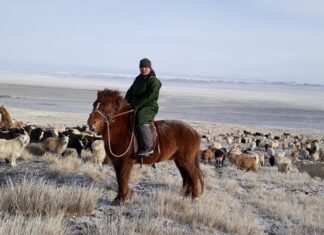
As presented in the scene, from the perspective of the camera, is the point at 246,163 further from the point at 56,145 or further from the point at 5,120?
the point at 5,120

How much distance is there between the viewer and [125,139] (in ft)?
27.7

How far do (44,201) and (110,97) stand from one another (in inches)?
95.2

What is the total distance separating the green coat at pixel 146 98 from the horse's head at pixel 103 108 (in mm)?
330

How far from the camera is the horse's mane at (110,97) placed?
836cm

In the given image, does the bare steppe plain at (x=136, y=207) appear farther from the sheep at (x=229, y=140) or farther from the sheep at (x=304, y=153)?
the sheep at (x=229, y=140)

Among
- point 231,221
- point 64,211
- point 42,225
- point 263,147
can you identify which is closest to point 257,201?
point 231,221

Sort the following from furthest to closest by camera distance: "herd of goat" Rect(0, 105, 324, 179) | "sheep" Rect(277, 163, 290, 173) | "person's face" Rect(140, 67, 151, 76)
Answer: "sheep" Rect(277, 163, 290, 173) → "herd of goat" Rect(0, 105, 324, 179) → "person's face" Rect(140, 67, 151, 76)

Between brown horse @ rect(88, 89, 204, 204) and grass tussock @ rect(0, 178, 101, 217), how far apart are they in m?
1.01

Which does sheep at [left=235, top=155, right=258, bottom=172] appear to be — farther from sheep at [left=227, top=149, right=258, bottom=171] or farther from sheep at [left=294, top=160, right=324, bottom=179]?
sheep at [left=294, top=160, right=324, bottom=179]

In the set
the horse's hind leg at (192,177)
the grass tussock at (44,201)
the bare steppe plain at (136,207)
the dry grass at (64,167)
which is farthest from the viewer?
the dry grass at (64,167)

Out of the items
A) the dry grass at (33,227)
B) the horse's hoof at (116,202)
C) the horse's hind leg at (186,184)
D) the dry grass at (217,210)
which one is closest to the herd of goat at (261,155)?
the dry grass at (217,210)

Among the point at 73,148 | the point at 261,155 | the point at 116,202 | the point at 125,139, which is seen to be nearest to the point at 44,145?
the point at 73,148

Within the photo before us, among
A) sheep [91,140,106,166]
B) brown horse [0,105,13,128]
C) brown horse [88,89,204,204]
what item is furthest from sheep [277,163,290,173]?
brown horse [0,105,13,128]

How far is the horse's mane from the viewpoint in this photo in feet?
27.4
